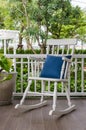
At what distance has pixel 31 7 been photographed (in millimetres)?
8172

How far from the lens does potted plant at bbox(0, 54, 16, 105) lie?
4.16m

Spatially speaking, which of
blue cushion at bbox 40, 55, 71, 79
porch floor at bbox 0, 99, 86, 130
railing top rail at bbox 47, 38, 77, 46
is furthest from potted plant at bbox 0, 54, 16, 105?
railing top rail at bbox 47, 38, 77, 46

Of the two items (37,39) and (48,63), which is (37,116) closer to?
(48,63)

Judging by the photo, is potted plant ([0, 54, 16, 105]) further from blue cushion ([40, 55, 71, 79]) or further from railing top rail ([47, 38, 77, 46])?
railing top rail ([47, 38, 77, 46])

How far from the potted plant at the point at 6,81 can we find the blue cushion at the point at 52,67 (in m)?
0.59

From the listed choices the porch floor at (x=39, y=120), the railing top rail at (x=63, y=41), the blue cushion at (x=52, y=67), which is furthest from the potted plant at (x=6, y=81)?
the railing top rail at (x=63, y=41)

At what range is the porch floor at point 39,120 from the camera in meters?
2.95

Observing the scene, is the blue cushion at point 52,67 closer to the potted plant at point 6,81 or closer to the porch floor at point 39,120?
the porch floor at point 39,120

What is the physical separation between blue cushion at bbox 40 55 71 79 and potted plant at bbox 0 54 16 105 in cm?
59

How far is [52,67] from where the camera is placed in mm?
3846

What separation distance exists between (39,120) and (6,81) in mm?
1122

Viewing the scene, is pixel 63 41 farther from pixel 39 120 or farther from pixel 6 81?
pixel 39 120

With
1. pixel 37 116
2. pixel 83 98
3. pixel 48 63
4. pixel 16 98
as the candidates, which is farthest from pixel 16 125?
pixel 83 98

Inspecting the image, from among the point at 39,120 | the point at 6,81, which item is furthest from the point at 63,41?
the point at 39,120
